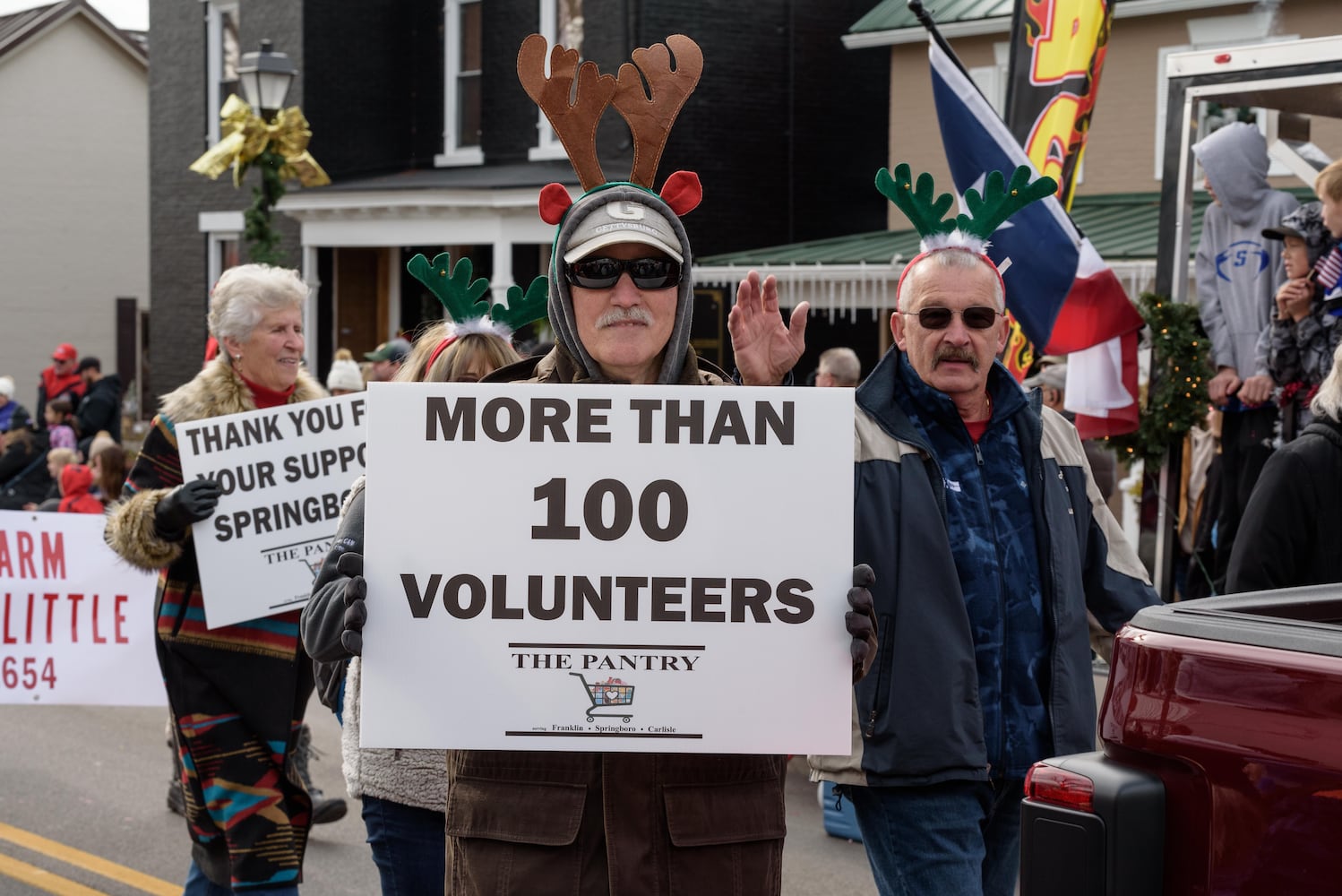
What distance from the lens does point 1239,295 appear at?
774 centimetres

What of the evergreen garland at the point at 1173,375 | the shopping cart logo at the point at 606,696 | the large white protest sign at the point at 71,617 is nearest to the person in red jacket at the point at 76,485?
the large white protest sign at the point at 71,617

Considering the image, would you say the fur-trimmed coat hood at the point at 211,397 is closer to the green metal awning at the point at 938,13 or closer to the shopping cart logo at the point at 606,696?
the shopping cart logo at the point at 606,696

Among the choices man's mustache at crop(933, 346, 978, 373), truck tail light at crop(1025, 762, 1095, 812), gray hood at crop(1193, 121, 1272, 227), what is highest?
gray hood at crop(1193, 121, 1272, 227)

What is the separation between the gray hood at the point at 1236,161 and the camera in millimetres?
7672

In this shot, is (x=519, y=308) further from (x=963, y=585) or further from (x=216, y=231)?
(x=216, y=231)

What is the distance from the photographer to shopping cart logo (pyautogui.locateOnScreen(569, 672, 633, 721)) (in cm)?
293

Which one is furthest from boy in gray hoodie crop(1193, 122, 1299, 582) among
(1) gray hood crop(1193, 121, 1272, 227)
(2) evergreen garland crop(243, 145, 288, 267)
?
(2) evergreen garland crop(243, 145, 288, 267)

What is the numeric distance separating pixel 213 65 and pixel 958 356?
78.8ft

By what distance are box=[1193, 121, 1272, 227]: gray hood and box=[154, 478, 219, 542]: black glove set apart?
485cm

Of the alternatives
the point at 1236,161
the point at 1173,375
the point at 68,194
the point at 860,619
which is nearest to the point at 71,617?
the point at 860,619

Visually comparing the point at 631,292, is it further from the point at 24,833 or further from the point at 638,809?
the point at 24,833

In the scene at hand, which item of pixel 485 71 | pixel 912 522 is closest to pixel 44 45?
pixel 485 71

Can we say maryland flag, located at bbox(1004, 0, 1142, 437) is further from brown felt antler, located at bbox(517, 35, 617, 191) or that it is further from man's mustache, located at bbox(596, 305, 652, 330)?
man's mustache, located at bbox(596, 305, 652, 330)

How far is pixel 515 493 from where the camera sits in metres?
2.98
